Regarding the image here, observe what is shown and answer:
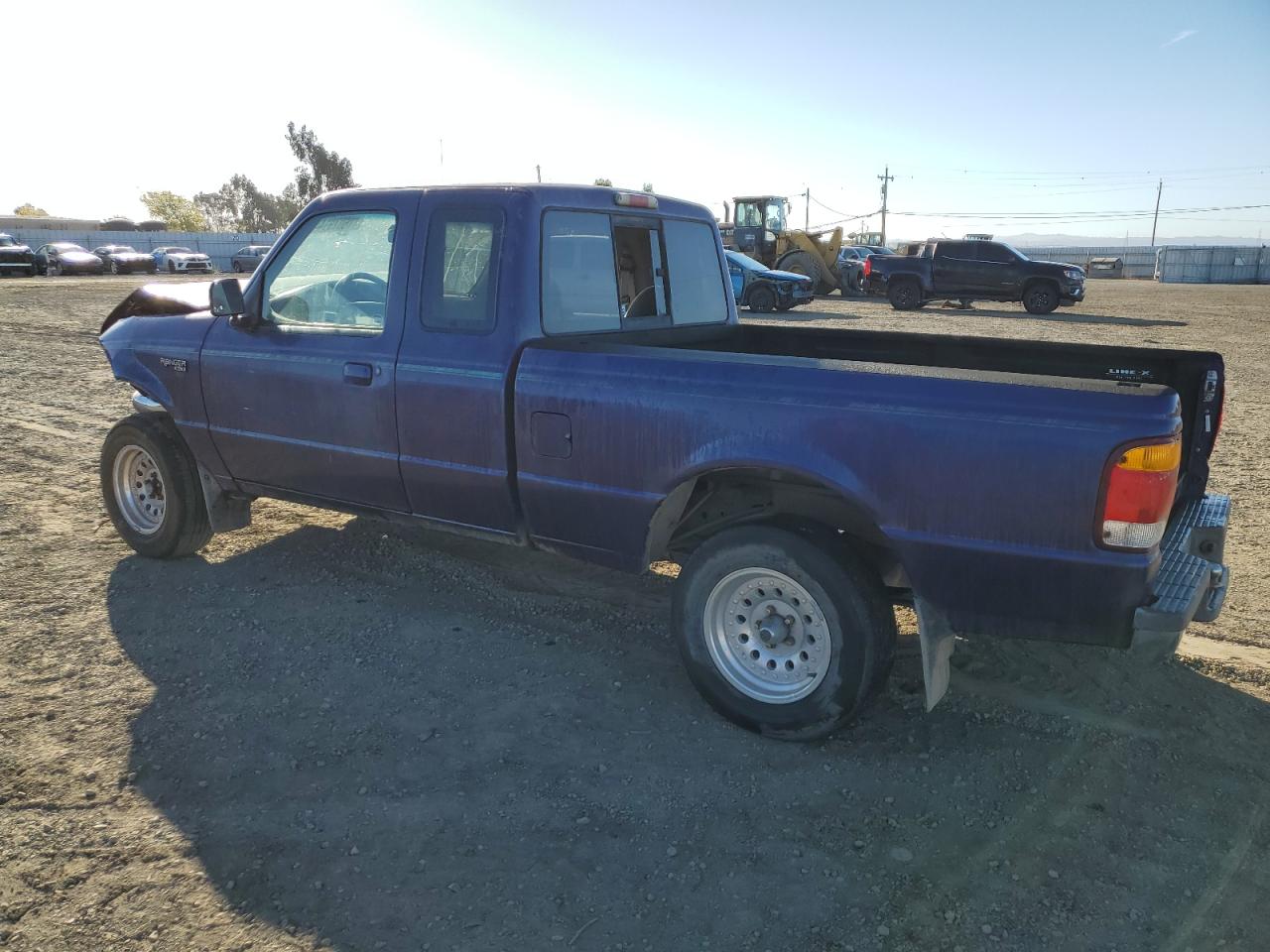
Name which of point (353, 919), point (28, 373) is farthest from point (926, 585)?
point (28, 373)

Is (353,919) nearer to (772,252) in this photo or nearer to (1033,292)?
(1033,292)

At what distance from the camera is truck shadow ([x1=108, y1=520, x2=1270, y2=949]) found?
263 cm

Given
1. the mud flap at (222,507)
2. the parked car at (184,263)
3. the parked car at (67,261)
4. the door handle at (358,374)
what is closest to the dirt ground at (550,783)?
the mud flap at (222,507)

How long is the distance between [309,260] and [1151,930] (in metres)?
4.32

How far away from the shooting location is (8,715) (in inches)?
143

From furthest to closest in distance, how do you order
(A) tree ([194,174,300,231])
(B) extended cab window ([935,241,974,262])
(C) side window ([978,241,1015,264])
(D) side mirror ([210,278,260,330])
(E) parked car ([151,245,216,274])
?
(A) tree ([194,174,300,231])
(E) parked car ([151,245,216,274])
(B) extended cab window ([935,241,974,262])
(C) side window ([978,241,1015,264])
(D) side mirror ([210,278,260,330])

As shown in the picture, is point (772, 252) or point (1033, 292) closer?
point (1033, 292)

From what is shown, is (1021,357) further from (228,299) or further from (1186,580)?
(228,299)

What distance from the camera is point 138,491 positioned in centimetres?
539

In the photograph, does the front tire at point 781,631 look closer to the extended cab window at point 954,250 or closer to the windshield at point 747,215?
the extended cab window at point 954,250

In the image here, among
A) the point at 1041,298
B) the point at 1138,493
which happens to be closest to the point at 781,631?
the point at 1138,493

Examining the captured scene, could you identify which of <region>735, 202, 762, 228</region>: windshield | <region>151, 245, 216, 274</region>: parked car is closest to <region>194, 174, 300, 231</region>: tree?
<region>151, 245, 216, 274</region>: parked car

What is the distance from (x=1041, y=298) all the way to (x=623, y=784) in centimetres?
2336

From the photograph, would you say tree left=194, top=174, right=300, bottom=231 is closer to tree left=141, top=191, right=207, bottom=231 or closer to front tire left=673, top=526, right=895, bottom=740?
tree left=141, top=191, right=207, bottom=231
